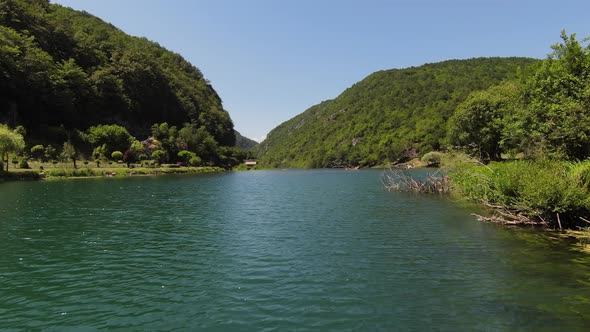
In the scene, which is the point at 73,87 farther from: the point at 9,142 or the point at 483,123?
the point at 483,123

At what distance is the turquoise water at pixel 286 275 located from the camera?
1195 centimetres

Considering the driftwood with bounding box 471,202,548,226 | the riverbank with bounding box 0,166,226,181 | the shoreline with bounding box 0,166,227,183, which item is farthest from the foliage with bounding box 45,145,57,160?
the driftwood with bounding box 471,202,548,226

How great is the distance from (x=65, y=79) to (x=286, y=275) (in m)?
156

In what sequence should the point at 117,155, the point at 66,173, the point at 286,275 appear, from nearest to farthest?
1. the point at 286,275
2. the point at 66,173
3. the point at 117,155

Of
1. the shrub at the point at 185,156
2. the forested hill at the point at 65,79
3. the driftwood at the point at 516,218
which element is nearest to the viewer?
the driftwood at the point at 516,218

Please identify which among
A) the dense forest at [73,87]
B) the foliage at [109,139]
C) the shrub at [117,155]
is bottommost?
the shrub at [117,155]

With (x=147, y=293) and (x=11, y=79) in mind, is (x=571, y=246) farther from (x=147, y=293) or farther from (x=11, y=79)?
(x=11, y=79)

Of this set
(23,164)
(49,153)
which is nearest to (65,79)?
(49,153)

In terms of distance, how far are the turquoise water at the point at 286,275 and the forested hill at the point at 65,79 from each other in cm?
11587

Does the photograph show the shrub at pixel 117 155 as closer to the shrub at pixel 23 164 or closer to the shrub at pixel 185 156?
the shrub at pixel 23 164

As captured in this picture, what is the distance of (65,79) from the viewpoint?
13962 centimetres

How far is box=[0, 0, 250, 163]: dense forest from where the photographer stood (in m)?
120

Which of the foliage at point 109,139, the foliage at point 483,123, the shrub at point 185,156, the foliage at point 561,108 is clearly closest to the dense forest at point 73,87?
the foliage at point 109,139

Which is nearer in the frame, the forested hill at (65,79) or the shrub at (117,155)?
the shrub at (117,155)
